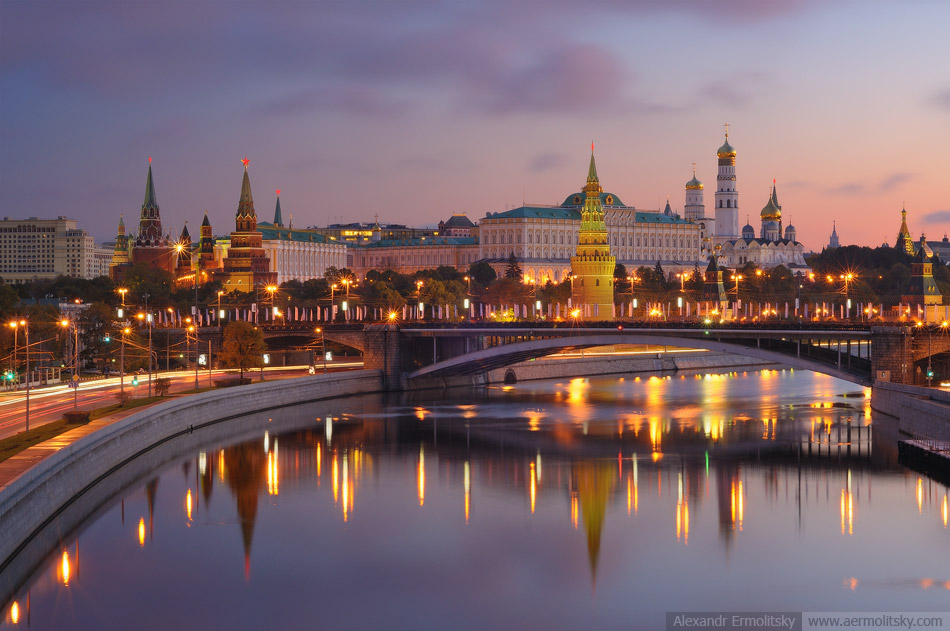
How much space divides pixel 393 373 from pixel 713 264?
67.3 m

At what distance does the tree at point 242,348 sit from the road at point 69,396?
1.27 metres

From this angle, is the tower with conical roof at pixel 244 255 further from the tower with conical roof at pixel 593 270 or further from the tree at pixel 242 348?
the tree at pixel 242 348

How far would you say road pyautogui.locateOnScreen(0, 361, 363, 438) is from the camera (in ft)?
169

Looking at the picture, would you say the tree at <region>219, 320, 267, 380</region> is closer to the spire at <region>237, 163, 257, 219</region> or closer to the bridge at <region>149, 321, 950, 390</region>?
the bridge at <region>149, 321, 950, 390</region>

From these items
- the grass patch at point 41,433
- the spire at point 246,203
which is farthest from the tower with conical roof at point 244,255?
the grass patch at point 41,433

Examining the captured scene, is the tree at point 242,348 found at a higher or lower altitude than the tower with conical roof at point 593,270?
lower

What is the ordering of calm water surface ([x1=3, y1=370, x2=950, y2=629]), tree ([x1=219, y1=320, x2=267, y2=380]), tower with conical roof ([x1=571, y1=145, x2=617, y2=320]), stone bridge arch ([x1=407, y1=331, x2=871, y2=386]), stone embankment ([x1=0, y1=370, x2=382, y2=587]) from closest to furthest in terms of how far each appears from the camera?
calm water surface ([x1=3, y1=370, x2=950, y2=629]) < stone embankment ([x1=0, y1=370, x2=382, y2=587]) < stone bridge arch ([x1=407, y1=331, x2=871, y2=386]) < tree ([x1=219, y1=320, x2=267, y2=380]) < tower with conical roof ([x1=571, y1=145, x2=617, y2=320])

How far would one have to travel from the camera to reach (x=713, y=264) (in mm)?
147750

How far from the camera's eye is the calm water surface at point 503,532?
1368 inches

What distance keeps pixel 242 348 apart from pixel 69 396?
1888cm

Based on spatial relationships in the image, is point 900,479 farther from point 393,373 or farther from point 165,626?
point 393,373

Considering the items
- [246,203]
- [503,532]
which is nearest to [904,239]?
[246,203]

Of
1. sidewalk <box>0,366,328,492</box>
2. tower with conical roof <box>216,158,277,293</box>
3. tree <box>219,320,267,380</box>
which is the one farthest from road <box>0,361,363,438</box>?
tower with conical roof <box>216,158,277,293</box>

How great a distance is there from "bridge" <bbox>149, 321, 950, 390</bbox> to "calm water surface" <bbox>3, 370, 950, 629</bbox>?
603cm
